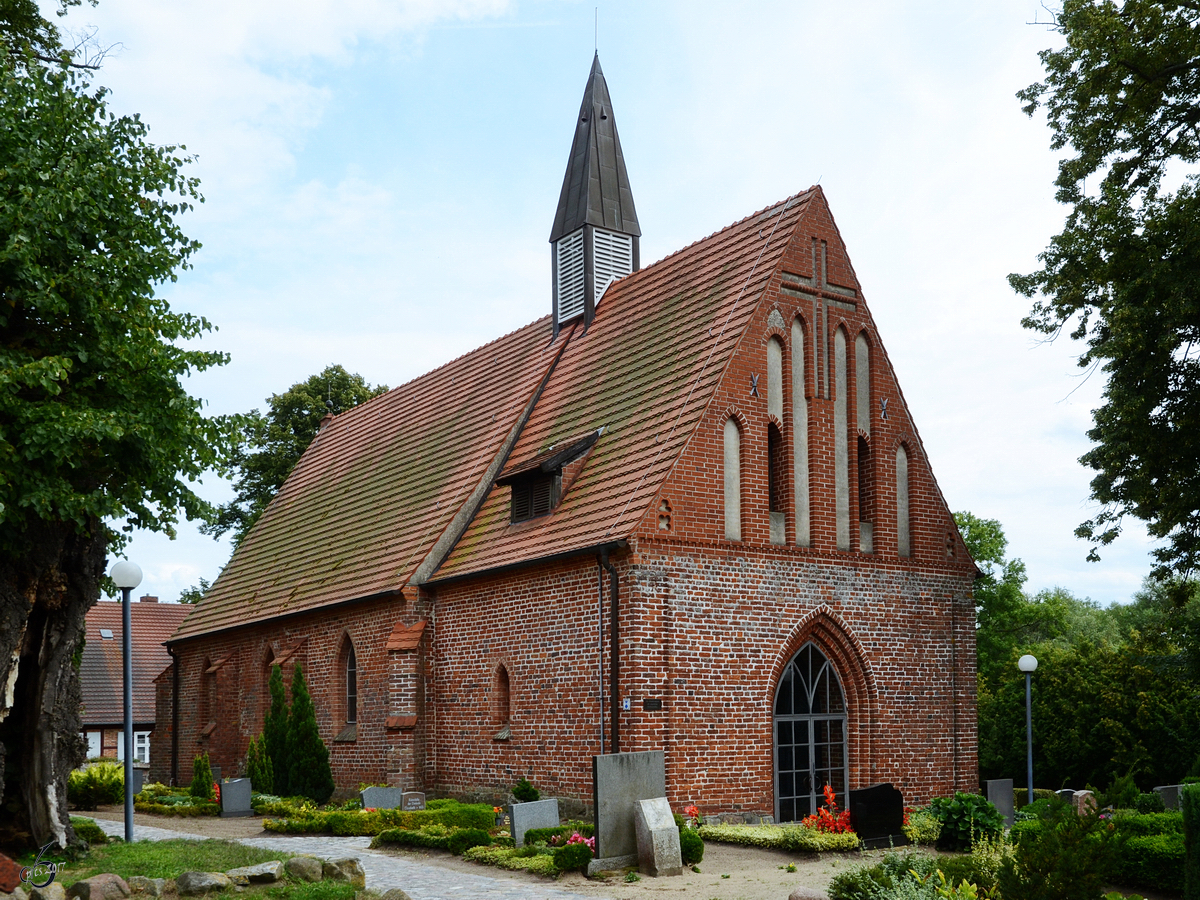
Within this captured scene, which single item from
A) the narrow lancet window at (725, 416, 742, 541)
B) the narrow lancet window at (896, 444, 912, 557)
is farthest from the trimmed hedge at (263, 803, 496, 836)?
the narrow lancet window at (896, 444, 912, 557)

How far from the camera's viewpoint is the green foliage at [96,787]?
25.0 meters

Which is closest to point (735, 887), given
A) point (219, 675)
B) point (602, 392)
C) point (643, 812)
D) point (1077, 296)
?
point (643, 812)

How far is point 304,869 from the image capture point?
13.0 meters

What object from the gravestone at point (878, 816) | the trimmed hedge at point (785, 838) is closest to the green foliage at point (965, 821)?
the gravestone at point (878, 816)

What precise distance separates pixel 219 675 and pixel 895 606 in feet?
59.1

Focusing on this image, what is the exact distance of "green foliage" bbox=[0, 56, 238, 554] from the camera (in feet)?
44.2

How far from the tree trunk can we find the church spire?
12321 millimetres

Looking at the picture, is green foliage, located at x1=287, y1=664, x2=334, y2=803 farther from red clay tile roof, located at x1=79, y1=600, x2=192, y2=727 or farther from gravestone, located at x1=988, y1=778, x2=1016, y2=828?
red clay tile roof, located at x1=79, y1=600, x2=192, y2=727

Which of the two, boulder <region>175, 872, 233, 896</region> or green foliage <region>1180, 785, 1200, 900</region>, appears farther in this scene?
green foliage <region>1180, 785, 1200, 900</region>

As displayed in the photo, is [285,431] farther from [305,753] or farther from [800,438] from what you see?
[800,438]

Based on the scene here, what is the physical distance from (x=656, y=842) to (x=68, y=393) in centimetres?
877

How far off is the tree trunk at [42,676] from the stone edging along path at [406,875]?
272cm

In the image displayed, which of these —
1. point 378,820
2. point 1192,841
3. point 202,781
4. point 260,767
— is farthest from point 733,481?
point 202,781

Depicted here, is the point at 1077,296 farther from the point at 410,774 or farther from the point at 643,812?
the point at 410,774
